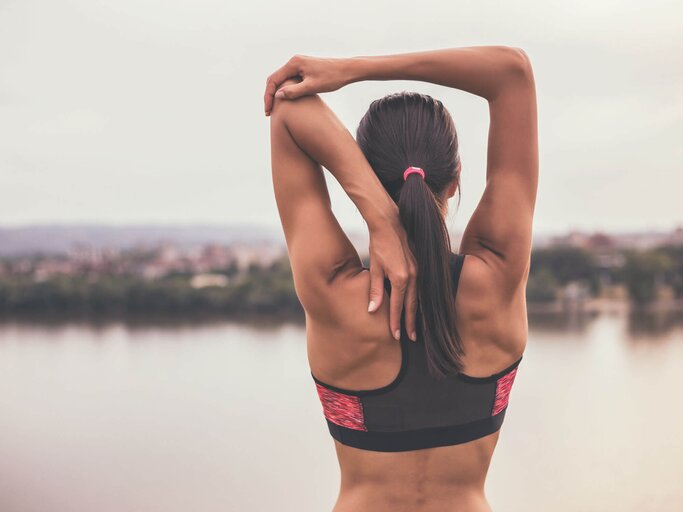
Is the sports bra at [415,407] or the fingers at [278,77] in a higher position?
→ the fingers at [278,77]

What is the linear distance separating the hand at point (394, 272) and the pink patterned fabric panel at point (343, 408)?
8 cm

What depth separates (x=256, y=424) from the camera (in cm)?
962

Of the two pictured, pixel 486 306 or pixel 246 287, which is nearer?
pixel 486 306

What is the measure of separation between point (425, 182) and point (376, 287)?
11 centimetres

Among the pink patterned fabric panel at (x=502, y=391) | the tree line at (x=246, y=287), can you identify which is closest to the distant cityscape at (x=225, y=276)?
the tree line at (x=246, y=287)

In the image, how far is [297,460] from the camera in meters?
8.68

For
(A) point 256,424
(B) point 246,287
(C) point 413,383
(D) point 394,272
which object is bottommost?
(A) point 256,424

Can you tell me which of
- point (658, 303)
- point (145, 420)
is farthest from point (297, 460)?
point (658, 303)

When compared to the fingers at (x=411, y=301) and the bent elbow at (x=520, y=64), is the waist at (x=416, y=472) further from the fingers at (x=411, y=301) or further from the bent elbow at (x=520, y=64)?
the bent elbow at (x=520, y=64)

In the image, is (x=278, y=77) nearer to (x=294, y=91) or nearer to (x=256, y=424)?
(x=294, y=91)

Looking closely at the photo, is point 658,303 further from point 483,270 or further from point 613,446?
point 483,270

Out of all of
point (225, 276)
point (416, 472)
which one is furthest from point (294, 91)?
point (225, 276)

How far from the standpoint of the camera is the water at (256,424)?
8039mm

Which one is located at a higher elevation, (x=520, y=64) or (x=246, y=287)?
(x=520, y=64)
